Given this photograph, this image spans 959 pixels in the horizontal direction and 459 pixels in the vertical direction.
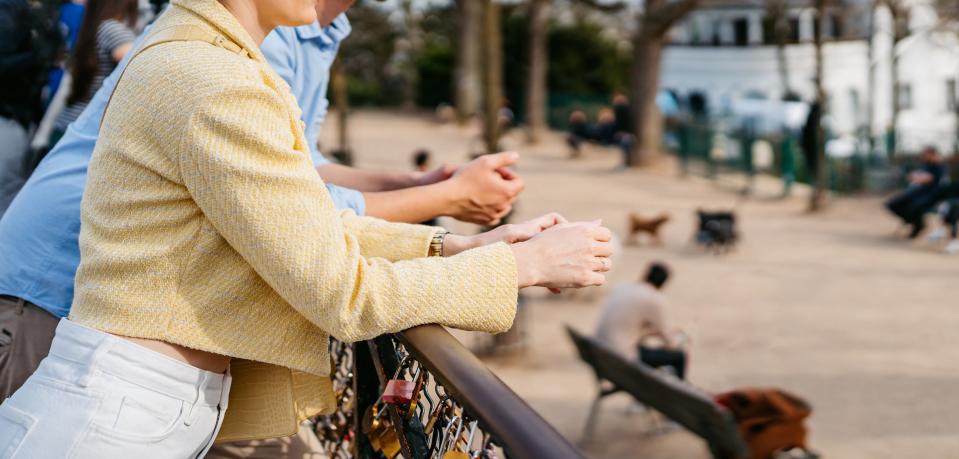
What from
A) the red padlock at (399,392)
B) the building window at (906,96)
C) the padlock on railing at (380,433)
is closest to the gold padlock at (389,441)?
the padlock on railing at (380,433)

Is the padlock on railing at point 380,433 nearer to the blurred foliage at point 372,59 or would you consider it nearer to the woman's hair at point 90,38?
the woman's hair at point 90,38

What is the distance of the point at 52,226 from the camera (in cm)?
200

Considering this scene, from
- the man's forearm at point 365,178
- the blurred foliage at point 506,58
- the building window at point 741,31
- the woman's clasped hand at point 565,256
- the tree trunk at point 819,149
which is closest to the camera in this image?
the woman's clasped hand at point 565,256

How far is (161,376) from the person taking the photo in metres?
1.68

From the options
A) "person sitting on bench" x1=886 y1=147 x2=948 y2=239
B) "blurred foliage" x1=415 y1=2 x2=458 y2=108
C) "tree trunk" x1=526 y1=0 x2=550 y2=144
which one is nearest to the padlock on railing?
"person sitting on bench" x1=886 y1=147 x2=948 y2=239

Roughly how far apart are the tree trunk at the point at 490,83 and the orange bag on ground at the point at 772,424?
13.5 ft

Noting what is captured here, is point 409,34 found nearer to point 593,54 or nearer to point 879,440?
point 593,54

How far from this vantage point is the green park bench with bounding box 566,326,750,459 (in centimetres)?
717

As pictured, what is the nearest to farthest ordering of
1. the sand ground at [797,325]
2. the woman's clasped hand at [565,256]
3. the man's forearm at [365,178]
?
the woman's clasped hand at [565,256] < the man's forearm at [365,178] < the sand ground at [797,325]

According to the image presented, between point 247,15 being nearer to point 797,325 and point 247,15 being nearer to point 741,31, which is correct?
point 797,325

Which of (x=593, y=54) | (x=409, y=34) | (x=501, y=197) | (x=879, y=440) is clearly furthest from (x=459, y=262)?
(x=409, y=34)

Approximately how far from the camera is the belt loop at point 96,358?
1648 millimetres

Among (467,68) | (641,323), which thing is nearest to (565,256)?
(641,323)

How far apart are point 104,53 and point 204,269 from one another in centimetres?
163
